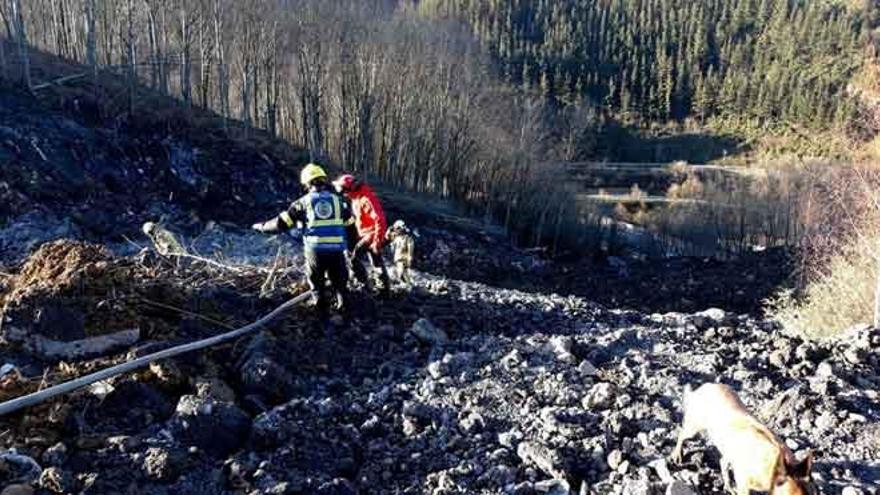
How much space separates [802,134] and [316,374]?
8389cm

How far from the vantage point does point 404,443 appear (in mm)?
4680

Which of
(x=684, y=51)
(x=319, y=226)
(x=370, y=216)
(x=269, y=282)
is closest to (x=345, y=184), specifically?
(x=370, y=216)

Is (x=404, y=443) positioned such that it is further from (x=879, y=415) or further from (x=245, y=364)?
(x=879, y=415)

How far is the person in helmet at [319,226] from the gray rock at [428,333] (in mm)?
908

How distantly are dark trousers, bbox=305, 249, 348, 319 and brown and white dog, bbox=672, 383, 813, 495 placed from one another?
3883 millimetres

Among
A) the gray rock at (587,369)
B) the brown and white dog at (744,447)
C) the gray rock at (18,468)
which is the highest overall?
the brown and white dog at (744,447)

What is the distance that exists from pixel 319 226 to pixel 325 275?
633 mm

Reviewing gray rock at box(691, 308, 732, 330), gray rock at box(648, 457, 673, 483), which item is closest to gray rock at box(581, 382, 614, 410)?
gray rock at box(648, 457, 673, 483)

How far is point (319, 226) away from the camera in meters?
6.73

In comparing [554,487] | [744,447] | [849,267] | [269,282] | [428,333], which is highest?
[744,447]

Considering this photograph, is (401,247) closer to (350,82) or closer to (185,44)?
(185,44)

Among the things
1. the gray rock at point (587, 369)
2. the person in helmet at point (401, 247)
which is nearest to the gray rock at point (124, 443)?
the gray rock at point (587, 369)

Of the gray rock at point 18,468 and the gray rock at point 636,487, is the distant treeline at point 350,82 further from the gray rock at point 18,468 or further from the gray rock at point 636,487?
the gray rock at point 636,487

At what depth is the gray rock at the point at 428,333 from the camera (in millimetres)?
6785
